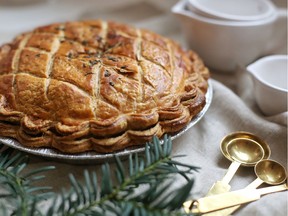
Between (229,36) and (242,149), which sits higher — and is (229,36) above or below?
above

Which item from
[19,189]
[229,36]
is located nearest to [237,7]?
[229,36]

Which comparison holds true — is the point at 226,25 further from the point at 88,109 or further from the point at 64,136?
the point at 64,136

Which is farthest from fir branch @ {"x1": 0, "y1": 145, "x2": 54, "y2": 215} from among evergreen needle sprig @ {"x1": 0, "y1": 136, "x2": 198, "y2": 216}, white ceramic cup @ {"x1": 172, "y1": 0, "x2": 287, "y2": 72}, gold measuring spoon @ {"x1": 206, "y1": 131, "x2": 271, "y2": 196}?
white ceramic cup @ {"x1": 172, "y1": 0, "x2": 287, "y2": 72}

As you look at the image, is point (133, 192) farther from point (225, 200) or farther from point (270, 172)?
point (270, 172)

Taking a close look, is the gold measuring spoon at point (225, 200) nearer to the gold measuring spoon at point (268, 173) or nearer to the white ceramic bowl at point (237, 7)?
the gold measuring spoon at point (268, 173)

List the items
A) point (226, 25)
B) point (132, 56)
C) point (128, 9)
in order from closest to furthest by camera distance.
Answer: point (132, 56), point (226, 25), point (128, 9)

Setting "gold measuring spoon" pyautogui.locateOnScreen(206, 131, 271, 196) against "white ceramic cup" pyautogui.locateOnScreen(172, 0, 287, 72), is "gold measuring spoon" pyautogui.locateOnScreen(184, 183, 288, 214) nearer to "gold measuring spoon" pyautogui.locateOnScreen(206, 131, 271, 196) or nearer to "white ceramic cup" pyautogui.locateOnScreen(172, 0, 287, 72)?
"gold measuring spoon" pyautogui.locateOnScreen(206, 131, 271, 196)

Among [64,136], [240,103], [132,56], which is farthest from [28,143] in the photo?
[240,103]
